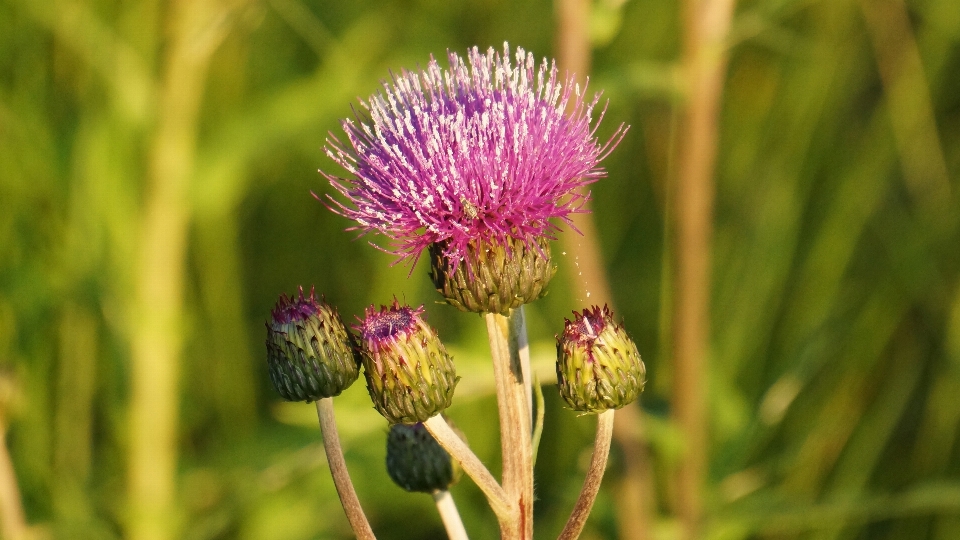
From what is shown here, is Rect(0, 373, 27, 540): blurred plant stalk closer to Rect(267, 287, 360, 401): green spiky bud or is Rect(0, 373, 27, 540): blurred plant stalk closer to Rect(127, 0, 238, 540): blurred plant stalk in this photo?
Rect(127, 0, 238, 540): blurred plant stalk

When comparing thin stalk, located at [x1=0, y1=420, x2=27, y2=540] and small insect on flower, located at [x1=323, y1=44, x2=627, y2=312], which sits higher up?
small insect on flower, located at [x1=323, y1=44, x2=627, y2=312]

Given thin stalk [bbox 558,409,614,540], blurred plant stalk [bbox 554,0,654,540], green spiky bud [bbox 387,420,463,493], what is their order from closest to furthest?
thin stalk [bbox 558,409,614,540]
green spiky bud [bbox 387,420,463,493]
blurred plant stalk [bbox 554,0,654,540]

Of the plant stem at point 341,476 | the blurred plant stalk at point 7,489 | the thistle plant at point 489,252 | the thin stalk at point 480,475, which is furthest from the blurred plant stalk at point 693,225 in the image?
the blurred plant stalk at point 7,489

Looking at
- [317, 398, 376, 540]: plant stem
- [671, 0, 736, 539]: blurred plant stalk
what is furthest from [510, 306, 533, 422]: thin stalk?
[671, 0, 736, 539]: blurred plant stalk

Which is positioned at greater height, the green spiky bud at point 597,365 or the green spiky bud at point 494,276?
the green spiky bud at point 494,276

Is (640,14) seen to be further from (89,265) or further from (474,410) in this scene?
(89,265)

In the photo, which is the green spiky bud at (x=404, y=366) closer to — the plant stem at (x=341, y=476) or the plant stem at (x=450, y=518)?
the plant stem at (x=341, y=476)

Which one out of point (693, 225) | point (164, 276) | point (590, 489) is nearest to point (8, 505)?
point (164, 276)
